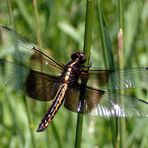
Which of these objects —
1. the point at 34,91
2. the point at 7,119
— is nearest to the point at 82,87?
the point at 34,91

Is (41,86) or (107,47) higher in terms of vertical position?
(107,47)

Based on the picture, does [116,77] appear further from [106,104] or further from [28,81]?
[28,81]

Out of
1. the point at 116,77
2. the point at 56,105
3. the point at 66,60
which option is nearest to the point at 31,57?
the point at 56,105

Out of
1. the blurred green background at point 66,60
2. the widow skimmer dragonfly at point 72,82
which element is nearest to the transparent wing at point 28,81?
the widow skimmer dragonfly at point 72,82

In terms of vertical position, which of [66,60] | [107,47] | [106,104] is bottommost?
[106,104]

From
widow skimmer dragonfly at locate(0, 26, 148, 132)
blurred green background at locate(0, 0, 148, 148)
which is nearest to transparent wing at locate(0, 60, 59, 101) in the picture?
widow skimmer dragonfly at locate(0, 26, 148, 132)

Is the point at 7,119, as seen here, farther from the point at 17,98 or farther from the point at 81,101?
the point at 81,101
